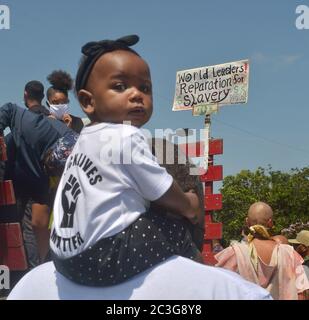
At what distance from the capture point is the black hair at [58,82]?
14.1 feet

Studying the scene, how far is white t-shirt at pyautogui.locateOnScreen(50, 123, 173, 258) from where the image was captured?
1.60 m

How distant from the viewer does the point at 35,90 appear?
420cm

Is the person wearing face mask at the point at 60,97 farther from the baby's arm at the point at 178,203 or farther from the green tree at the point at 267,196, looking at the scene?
the green tree at the point at 267,196

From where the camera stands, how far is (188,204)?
1.67m

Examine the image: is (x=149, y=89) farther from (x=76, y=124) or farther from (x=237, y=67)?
(x=237, y=67)

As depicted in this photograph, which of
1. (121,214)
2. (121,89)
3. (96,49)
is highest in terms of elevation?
(96,49)

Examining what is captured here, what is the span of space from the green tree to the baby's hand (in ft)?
120

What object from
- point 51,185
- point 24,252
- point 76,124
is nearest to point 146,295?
point 51,185

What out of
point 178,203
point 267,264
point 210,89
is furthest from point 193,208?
point 210,89

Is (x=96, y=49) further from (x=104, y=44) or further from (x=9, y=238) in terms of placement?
(x=9, y=238)

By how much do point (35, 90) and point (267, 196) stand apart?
41.0 metres

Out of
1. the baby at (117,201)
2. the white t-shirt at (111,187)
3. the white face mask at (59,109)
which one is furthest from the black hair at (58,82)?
the white t-shirt at (111,187)

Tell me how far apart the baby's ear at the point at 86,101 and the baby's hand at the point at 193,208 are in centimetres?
39

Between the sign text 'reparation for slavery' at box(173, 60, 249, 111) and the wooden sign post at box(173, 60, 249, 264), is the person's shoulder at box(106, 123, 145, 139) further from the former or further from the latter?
the sign text 'reparation for slavery' at box(173, 60, 249, 111)
